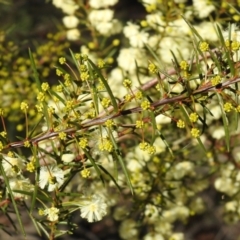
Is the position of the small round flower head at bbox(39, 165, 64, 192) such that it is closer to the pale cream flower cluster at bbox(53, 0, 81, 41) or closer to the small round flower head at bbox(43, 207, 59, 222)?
the small round flower head at bbox(43, 207, 59, 222)

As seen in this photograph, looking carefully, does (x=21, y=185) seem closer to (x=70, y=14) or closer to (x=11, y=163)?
(x=11, y=163)

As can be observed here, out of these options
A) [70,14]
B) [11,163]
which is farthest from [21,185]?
[70,14]

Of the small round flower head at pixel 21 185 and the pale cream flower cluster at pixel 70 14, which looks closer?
the small round flower head at pixel 21 185

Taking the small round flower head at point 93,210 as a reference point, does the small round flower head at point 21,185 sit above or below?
above

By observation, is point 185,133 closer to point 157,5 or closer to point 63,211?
point 157,5

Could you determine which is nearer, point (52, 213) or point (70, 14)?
point (52, 213)

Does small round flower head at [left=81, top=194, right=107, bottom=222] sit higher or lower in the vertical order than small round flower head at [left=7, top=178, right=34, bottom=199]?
lower

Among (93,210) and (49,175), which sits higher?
(49,175)

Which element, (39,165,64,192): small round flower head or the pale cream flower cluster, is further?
the pale cream flower cluster

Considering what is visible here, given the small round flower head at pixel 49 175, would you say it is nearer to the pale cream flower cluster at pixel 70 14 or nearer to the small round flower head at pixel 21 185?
the small round flower head at pixel 21 185

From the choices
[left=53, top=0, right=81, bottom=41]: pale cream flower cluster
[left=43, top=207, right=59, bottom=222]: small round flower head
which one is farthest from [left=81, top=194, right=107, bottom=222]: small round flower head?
[left=53, top=0, right=81, bottom=41]: pale cream flower cluster

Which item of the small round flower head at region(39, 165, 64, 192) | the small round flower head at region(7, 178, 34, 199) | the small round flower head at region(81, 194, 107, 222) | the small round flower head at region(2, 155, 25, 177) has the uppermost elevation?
the small round flower head at region(39, 165, 64, 192)

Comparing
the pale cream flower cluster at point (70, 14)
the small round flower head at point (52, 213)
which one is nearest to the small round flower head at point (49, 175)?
the small round flower head at point (52, 213)
